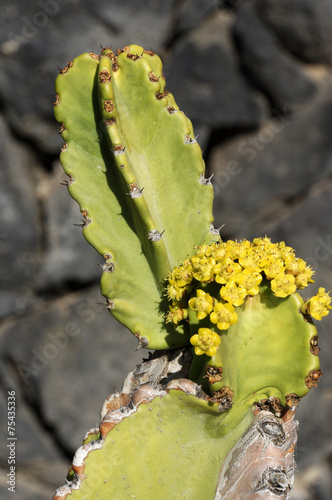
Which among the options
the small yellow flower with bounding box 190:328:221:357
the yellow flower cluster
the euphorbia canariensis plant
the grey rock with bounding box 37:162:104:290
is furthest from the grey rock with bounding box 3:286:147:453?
the small yellow flower with bounding box 190:328:221:357

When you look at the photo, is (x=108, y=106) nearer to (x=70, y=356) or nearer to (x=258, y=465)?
(x=258, y=465)

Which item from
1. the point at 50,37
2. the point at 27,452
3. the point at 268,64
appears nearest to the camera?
the point at 50,37

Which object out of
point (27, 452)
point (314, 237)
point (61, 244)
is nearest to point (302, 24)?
point (314, 237)

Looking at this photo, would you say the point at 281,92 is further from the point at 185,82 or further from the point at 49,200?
the point at 49,200

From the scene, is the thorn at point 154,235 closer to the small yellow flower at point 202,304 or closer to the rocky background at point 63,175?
the small yellow flower at point 202,304

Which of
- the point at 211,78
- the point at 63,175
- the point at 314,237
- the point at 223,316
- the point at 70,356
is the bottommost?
the point at 70,356

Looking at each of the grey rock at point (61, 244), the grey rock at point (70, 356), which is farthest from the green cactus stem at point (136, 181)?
the grey rock at point (70, 356)
